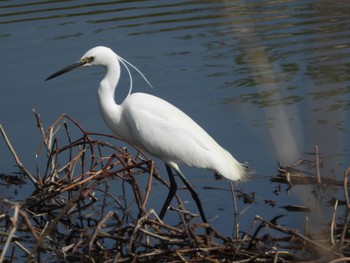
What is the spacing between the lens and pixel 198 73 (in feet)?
26.3

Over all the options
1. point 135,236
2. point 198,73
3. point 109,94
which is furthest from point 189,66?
point 135,236

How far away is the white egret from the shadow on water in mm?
312

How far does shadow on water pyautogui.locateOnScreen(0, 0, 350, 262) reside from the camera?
521 cm

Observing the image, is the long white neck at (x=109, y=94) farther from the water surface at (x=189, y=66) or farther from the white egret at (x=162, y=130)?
the water surface at (x=189, y=66)

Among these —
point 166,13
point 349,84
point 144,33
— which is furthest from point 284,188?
point 166,13

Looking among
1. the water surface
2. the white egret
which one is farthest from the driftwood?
the water surface

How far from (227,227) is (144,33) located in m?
5.22

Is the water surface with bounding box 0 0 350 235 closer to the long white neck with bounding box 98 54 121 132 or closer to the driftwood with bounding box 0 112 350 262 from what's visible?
the driftwood with bounding box 0 112 350 262

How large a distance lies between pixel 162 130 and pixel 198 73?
3237 millimetres

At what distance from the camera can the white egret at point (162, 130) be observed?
478cm

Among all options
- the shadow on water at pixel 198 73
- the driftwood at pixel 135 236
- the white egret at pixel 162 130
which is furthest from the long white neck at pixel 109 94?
the shadow on water at pixel 198 73

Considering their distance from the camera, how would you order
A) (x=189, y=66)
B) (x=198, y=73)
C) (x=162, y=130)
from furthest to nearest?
(x=189, y=66), (x=198, y=73), (x=162, y=130)

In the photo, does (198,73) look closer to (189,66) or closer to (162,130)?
(189,66)

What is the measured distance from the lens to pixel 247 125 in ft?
21.1
